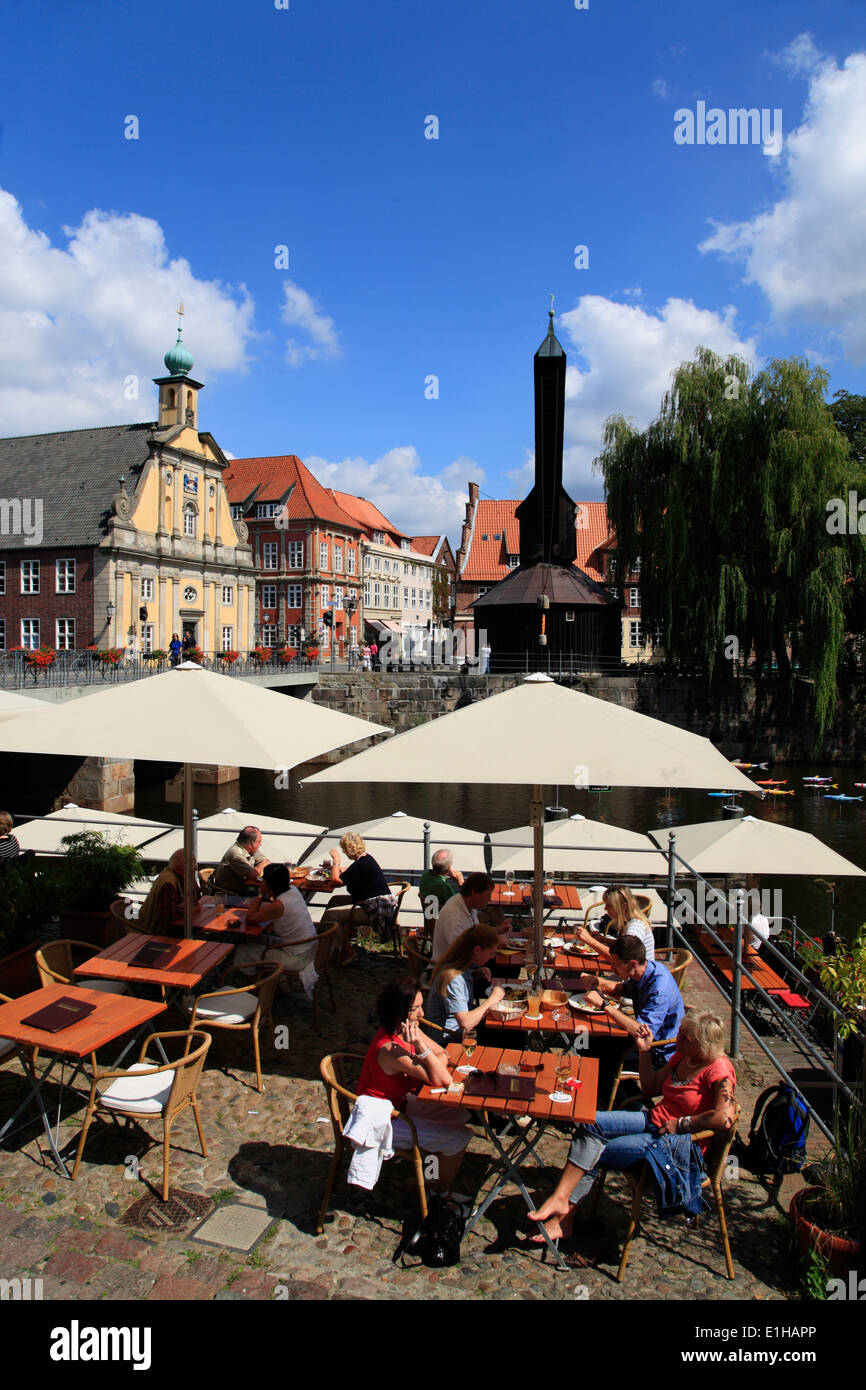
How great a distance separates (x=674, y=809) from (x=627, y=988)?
2141 cm

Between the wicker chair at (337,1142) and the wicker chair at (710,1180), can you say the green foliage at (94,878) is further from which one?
the wicker chair at (710,1180)

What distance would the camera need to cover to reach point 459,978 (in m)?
4.86

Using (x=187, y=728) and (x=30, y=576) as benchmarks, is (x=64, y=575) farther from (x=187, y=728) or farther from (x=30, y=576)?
(x=187, y=728)

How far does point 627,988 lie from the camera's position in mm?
5004

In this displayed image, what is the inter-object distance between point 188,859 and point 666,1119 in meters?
3.61

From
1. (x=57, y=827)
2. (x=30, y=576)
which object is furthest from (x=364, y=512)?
(x=57, y=827)

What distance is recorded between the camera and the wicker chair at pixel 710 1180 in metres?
3.66

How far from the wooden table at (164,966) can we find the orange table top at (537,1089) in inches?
68.5

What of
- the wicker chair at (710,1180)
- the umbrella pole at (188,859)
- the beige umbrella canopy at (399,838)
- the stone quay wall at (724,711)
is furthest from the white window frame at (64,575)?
the wicker chair at (710,1180)

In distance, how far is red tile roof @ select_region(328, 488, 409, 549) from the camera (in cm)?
6669

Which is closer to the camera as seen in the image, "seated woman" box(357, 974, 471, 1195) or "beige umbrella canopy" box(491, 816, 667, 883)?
"seated woman" box(357, 974, 471, 1195)

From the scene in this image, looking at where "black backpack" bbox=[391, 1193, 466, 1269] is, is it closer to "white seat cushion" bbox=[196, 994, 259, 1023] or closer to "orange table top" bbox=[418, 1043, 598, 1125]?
"orange table top" bbox=[418, 1043, 598, 1125]

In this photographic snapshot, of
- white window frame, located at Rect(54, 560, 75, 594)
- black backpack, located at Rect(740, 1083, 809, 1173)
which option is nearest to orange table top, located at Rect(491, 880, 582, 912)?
black backpack, located at Rect(740, 1083, 809, 1173)
